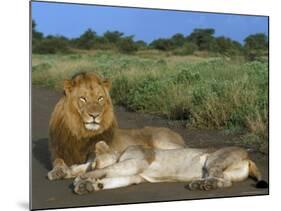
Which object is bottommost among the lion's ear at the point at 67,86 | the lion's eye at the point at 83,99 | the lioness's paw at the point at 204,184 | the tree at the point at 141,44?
the lioness's paw at the point at 204,184

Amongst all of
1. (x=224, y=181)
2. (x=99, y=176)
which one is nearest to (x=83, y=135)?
(x=99, y=176)

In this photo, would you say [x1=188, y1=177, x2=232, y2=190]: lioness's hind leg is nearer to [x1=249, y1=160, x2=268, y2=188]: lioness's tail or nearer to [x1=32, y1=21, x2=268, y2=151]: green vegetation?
[x1=249, y1=160, x2=268, y2=188]: lioness's tail

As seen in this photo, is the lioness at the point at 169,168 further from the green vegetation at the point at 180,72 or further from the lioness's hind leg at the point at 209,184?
the green vegetation at the point at 180,72

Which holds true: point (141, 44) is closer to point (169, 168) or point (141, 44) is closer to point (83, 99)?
point (83, 99)

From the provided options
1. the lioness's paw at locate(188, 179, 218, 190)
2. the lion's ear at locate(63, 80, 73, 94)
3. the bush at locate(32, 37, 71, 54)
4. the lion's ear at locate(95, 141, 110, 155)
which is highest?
the bush at locate(32, 37, 71, 54)

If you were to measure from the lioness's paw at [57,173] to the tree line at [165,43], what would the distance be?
1.18 m

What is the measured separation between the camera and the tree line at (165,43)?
21.8ft

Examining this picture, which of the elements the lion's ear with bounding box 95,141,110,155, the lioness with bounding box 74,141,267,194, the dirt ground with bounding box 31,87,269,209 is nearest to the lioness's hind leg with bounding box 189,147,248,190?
the lioness with bounding box 74,141,267,194

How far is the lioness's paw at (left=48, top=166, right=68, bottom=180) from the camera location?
6543 millimetres

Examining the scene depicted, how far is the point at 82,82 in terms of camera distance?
6.73 m

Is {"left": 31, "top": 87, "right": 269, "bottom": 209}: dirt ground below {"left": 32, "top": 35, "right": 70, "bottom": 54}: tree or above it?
below

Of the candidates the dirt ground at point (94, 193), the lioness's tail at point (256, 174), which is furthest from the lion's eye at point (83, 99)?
the lioness's tail at point (256, 174)

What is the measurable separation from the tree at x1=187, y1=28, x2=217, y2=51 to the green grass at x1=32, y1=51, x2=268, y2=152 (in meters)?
0.15

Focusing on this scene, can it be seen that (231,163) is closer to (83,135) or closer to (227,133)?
(227,133)
